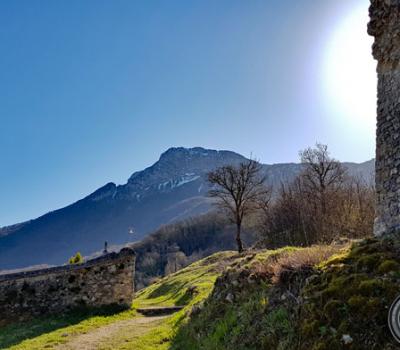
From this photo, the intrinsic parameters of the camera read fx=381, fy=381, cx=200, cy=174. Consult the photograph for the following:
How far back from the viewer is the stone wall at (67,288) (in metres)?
15.8

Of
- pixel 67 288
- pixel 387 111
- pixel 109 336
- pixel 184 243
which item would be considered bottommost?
pixel 184 243

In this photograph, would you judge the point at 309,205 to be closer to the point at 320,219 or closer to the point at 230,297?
the point at 320,219

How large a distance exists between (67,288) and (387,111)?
46.7 feet

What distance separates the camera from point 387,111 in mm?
7707

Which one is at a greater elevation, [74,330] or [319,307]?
[319,307]

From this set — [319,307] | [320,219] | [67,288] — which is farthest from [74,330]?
[320,219]

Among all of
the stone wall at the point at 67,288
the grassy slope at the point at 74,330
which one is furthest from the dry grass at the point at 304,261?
the stone wall at the point at 67,288

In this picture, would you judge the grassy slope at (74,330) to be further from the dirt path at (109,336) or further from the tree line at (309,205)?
the tree line at (309,205)

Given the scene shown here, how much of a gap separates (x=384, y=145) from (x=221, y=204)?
101 feet

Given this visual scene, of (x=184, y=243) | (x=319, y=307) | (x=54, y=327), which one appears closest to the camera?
(x=319, y=307)

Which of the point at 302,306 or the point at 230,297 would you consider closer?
the point at 302,306

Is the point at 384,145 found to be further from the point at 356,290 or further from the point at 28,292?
the point at 28,292

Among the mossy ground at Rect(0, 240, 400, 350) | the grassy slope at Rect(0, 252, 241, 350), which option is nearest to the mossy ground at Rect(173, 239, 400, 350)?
the mossy ground at Rect(0, 240, 400, 350)

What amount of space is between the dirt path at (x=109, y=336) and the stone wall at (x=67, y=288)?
260 centimetres
